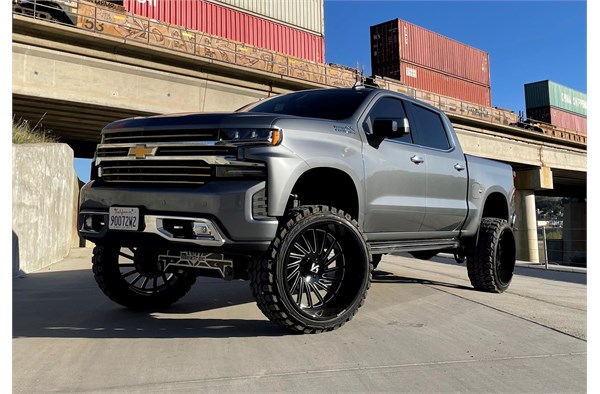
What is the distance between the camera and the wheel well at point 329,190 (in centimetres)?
367

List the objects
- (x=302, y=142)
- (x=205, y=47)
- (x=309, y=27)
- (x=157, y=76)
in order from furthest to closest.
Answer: (x=309, y=27), (x=205, y=47), (x=157, y=76), (x=302, y=142)

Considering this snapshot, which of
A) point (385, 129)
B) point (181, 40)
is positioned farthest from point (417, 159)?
point (181, 40)

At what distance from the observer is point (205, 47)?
16875 millimetres

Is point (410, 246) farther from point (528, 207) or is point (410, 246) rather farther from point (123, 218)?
point (528, 207)

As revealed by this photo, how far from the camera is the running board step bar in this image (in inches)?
164

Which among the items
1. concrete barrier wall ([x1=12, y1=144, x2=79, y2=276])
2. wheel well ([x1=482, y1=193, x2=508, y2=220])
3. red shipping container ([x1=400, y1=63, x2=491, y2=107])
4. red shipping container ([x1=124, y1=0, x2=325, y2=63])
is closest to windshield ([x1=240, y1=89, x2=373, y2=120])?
wheel well ([x1=482, y1=193, x2=508, y2=220])

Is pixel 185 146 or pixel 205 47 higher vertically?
pixel 205 47

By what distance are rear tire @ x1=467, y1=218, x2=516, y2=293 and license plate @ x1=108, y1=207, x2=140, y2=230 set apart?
390 centimetres

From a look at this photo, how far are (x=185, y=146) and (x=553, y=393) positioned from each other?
260 cm

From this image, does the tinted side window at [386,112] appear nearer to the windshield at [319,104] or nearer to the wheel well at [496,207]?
the windshield at [319,104]

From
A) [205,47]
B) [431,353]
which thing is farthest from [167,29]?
[431,353]

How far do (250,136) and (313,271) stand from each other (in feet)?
3.60

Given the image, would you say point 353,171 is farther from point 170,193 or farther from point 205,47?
point 205,47

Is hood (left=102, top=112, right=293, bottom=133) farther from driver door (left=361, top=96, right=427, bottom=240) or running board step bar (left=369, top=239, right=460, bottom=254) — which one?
running board step bar (left=369, top=239, right=460, bottom=254)
